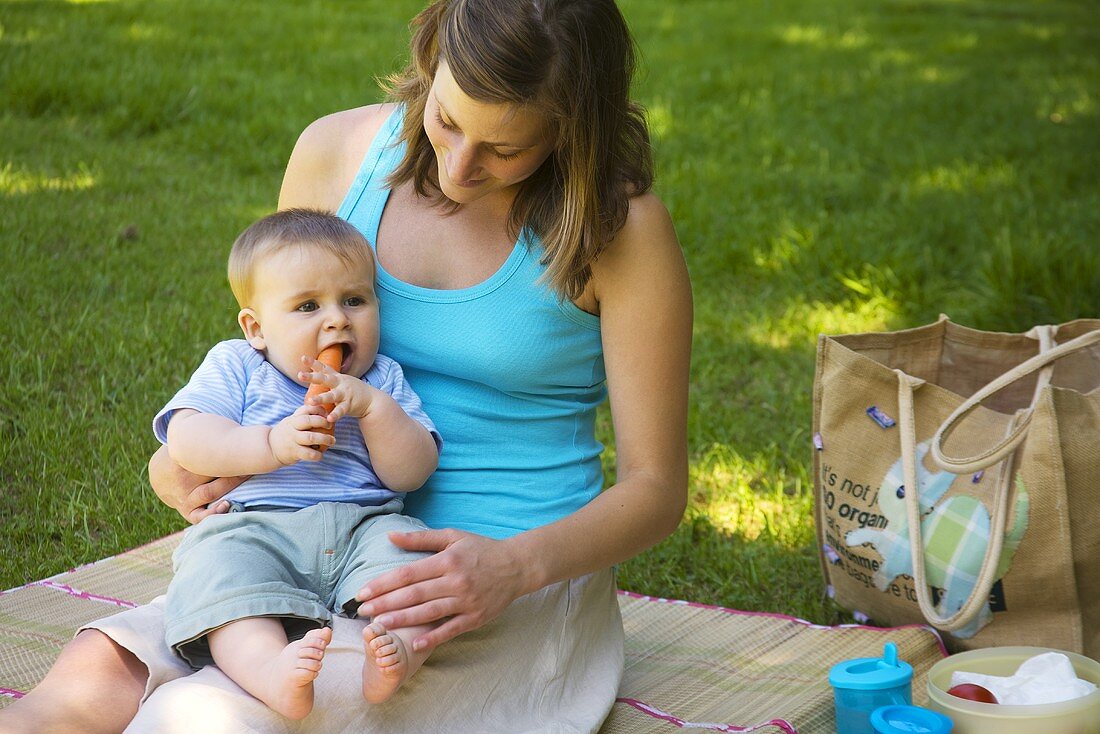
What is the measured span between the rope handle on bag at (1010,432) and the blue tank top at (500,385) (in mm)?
714

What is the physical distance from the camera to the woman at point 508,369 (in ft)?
5.71

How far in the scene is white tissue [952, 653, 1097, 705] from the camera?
208cm

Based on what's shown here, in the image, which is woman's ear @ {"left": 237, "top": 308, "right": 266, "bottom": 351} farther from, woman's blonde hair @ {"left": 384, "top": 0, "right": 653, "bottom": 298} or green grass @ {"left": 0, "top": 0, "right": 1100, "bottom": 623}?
green grass @ {"left": 0, "top": 0, "right": 1100, "bottom": 623}

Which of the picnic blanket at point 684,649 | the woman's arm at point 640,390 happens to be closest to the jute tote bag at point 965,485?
the picnic blanket at point 684,649

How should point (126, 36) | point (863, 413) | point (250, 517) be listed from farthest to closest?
point (126, 36) < point (863, 413) < point (250, 517)

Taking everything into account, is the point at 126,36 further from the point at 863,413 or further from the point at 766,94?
the point at 863,413

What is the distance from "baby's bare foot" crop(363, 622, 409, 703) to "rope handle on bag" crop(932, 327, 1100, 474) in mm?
1199

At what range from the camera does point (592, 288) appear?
204 centimetres

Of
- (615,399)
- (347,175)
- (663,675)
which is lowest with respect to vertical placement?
(663,675)

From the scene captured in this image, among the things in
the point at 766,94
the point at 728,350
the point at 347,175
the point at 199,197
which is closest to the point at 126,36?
the point at 199,197

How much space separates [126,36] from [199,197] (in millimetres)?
1989

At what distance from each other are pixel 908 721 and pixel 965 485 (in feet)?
2.15

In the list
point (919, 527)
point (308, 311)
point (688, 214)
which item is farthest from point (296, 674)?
point (688, 214)

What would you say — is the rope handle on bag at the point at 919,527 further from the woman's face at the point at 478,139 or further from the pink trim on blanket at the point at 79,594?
the pink trim on blanket at the point at 79,594
